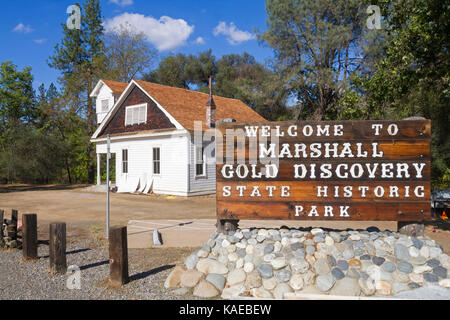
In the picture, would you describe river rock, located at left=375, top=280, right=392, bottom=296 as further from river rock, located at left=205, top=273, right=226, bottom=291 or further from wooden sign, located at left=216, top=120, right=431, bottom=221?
river rock, located at left=205, top=273, right=226, bottom=291

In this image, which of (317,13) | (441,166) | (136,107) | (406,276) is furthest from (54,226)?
(317,13)

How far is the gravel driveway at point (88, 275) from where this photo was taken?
479cm

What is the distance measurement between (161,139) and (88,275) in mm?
13161

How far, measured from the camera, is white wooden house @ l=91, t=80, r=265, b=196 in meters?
17.4

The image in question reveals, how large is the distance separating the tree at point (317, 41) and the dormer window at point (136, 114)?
1034 cm

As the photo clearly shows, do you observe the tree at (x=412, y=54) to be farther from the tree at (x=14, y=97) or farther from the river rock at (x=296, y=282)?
the tree at (x=14, y=97)

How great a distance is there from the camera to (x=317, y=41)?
2531 centimetres

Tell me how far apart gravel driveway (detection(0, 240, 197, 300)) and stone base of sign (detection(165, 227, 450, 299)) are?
1.39 ft

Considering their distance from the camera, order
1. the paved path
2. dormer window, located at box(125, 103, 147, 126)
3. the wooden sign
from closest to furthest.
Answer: the wooden sign < the paved path < dormer window, located at box(125, 103, 147, 126)

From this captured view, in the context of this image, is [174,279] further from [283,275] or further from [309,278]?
[309,278]

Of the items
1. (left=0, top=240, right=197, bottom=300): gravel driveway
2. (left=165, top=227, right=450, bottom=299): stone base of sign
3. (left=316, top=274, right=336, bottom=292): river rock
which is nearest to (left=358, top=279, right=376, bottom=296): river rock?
(left=165, top=227, right=450, bottom=299): stone base of sign

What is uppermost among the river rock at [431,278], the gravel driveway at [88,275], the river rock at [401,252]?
the river rock at [401,252]

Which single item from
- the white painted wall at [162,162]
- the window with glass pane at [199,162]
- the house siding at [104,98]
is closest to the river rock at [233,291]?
the white painted wall at [162,162]

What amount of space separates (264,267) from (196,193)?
12.8 metres
